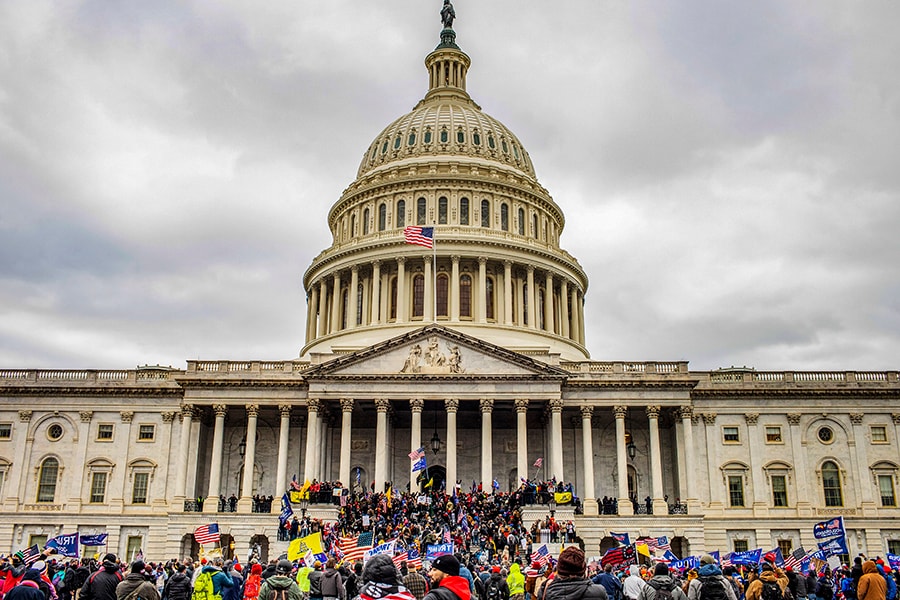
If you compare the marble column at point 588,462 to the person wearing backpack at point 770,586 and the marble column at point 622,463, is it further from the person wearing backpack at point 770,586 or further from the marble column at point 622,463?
the person wearing backpack at point 770,586

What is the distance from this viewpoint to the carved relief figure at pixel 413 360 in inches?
2196

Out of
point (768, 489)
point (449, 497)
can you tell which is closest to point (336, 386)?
point (449, 497)

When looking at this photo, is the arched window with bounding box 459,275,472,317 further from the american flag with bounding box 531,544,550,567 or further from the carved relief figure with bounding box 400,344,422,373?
the american flag with bounding box 531,544,550,567

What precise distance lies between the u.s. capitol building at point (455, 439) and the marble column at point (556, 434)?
123 millimetres

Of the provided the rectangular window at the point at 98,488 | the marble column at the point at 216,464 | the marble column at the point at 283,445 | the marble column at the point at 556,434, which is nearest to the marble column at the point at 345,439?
the marble column at the point at 283,445

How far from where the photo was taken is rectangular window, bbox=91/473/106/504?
59219 mm

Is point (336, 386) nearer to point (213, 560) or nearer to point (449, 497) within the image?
point (449, 497)

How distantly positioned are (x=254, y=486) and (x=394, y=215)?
90.8ft

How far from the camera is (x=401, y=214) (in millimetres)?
76938

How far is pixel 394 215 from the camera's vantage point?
76.6 m

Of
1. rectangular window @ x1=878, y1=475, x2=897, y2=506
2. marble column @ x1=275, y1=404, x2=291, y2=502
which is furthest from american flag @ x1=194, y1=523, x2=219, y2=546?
rectangular window @ x1=878, y1=475, x2=897, y2=506

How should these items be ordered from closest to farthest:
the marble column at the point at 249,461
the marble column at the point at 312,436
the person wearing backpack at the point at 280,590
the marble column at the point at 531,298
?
1. the person wearing backpack at the point at 280,590
2. the marble column at the point at 312,436
3. the marble column at the point at 249,461
4. the marble column at the point at 531,298

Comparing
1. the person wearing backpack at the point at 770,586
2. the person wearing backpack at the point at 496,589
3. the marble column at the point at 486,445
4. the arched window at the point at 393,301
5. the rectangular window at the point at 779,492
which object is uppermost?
the arched window at the point at 393,301

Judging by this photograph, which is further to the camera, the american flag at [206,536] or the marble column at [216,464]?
the marble column at [216,464]
